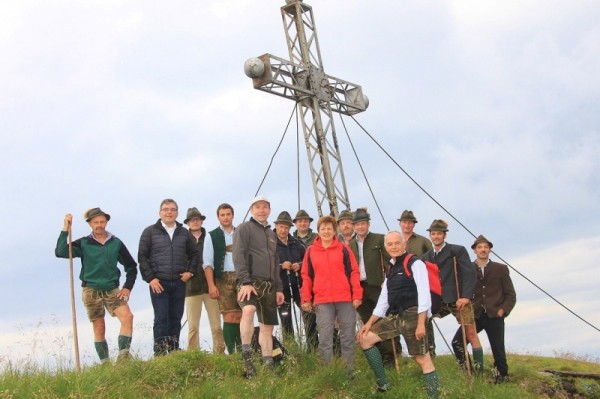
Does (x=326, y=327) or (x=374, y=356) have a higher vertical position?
(x=326, y=327)

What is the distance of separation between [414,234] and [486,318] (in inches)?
56.5

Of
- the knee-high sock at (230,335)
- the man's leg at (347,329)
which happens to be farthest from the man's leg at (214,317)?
the man's leg at (347,329)

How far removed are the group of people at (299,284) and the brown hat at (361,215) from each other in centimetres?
1

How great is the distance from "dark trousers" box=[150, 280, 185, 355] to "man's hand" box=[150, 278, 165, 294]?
0.08 metres

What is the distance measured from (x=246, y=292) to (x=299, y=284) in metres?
1.74

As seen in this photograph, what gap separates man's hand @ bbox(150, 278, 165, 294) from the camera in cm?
829

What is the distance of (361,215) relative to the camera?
360 inches

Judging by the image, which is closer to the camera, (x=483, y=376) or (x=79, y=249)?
(x=79, y=249)

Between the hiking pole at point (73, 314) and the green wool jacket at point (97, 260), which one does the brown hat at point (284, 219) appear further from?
the hiking pole at point (73, 314)

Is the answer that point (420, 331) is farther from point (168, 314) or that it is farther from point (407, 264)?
point (168, 314)

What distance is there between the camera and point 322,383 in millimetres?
7641

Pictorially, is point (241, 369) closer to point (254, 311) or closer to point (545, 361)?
point (254, 311)

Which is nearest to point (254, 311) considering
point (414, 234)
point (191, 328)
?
point (191, 328)

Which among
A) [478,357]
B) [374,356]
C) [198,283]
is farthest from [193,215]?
[478,357]
